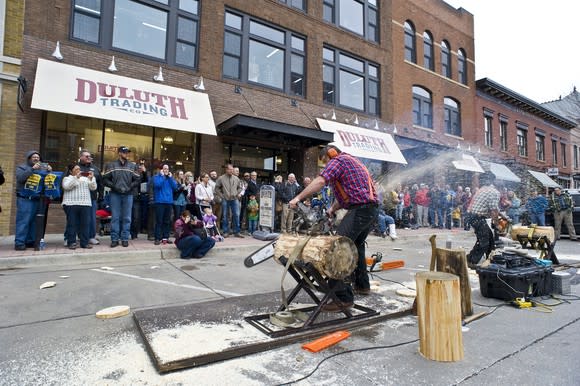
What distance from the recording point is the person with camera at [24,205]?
6242 millimetres

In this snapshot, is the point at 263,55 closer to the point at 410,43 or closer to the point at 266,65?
the point at 266,65

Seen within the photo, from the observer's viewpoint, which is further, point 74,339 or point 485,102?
point 485,102

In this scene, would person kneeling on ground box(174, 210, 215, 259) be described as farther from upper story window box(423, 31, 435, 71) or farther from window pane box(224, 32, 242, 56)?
upper story window box(423, 31, 435, 71)

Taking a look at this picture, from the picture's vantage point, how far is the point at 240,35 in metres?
12.1

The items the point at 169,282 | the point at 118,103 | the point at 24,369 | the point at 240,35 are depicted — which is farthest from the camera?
the point at 240,35

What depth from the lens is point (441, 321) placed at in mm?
2705

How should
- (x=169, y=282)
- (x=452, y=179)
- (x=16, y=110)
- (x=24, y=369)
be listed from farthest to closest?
1. (x=452, y=179)
2. (x=16, y=110)
3. (x=169, y=282)
4. (x=24, y=369)

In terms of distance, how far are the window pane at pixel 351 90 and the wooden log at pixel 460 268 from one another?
1194cm

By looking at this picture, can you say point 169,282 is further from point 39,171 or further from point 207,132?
point 207,132

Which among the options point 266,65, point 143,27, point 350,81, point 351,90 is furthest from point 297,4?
point 143,27

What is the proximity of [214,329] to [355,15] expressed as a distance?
1657 cm

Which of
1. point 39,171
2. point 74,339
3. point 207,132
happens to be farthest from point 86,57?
point 74,339

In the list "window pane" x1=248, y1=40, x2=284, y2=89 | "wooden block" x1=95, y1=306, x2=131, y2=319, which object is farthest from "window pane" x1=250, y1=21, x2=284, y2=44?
"wooden block" x1=95, y1=306, x2=131, y2=319

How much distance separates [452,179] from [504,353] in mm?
17620
